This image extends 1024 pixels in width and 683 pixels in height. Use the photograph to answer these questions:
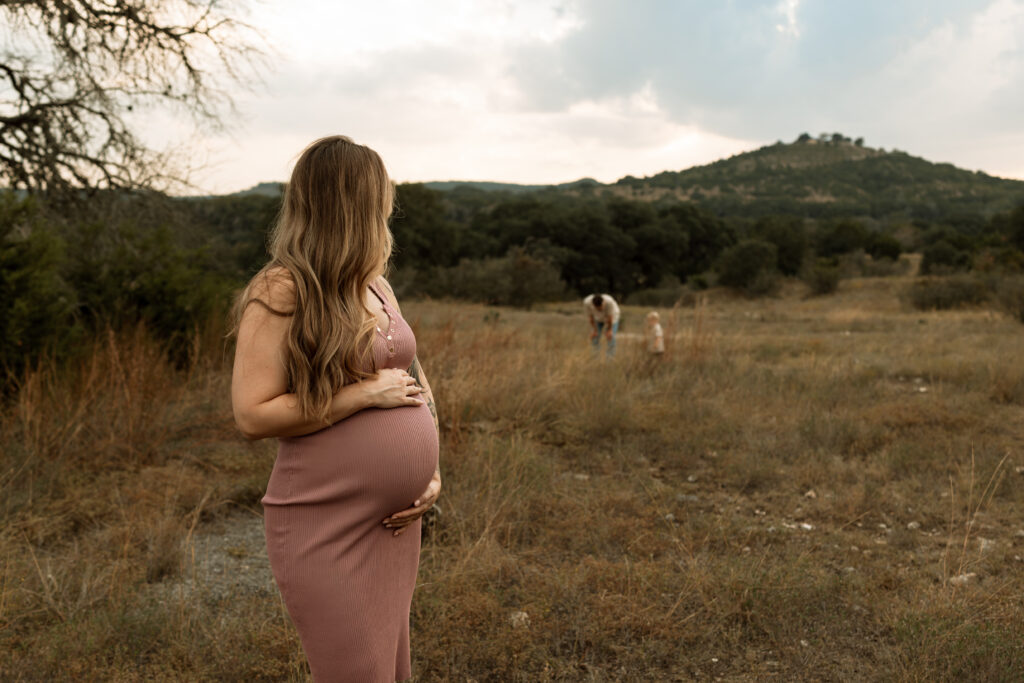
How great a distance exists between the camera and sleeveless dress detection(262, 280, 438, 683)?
5.71 ft

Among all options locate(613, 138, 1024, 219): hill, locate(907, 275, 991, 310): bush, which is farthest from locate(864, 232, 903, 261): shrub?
locate(613, 138, 1024, 219): hill

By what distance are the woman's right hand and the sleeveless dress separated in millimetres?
35

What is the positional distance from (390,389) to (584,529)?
9.43 ft

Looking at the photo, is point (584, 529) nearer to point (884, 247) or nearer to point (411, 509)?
point (411, 509)

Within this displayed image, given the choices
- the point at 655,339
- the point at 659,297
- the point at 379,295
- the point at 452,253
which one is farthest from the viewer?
the point at 452,253

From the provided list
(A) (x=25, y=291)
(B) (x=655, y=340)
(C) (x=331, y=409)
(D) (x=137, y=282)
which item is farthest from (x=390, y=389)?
(B) (x=655, y=340)

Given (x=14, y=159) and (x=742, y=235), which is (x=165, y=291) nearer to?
(x=14, y=159)

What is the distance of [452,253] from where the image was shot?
46844mm

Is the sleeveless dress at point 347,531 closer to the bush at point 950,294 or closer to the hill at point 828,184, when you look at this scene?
the bush at point 950,294

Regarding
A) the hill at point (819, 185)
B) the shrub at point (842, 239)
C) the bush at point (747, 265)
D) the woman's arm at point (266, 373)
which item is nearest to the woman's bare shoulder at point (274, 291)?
the woman's arm at point (266, 373)

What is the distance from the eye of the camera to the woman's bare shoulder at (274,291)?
1668 mm

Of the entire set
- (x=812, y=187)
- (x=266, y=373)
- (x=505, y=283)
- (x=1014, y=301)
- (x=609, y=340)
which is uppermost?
(x=812, y=187)

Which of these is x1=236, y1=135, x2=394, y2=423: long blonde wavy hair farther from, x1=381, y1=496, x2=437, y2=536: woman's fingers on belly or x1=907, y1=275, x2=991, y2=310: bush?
x1=907, y1=275, x2=991, y2=310: bush

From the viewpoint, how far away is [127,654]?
2959 millimetres
